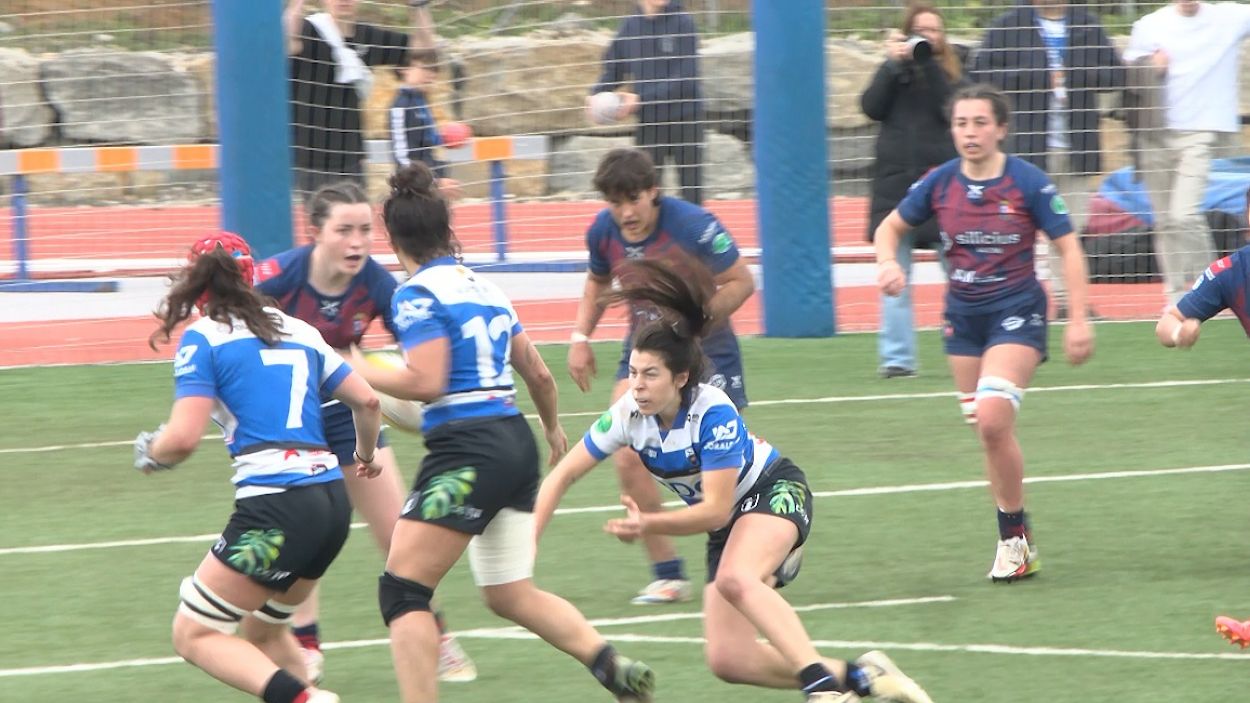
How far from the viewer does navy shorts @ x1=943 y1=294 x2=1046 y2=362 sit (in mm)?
7004

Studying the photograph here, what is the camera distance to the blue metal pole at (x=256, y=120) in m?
11.8

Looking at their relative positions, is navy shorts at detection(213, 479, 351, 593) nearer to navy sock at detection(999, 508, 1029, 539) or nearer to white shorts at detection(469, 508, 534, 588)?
white shorts at detection(469, 508, 534, 588)

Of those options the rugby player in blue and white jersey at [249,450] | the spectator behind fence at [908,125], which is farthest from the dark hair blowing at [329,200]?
the spectator behind fence at [908,125]

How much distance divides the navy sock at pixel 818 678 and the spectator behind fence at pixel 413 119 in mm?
7559

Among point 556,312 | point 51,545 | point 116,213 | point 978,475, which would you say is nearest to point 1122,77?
point 556,312

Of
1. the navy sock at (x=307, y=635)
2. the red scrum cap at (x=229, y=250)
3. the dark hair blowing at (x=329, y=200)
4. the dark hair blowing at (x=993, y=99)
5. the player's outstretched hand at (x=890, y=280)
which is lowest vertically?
the navy sock at (x=307, y=635)

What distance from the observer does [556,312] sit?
13180 millimetres

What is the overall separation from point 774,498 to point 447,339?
3.45ft

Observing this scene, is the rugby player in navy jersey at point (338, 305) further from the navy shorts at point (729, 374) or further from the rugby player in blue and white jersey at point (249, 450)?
the navy shorts at point (729, 374)

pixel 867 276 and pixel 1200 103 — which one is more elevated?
pixel 1200 103

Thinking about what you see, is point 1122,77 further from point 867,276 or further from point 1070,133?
point 867,276

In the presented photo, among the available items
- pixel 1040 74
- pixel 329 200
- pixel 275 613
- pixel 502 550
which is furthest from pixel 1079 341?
pixel 1040 74

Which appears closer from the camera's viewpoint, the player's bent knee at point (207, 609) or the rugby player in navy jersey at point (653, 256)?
the player's bent knee at point (207, 609)

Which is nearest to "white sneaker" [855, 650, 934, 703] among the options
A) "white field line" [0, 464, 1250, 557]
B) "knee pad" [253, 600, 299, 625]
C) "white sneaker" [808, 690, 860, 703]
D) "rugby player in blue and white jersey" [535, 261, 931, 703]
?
"rugby player in blue and white jersey" [535, 261, 931, 703]
